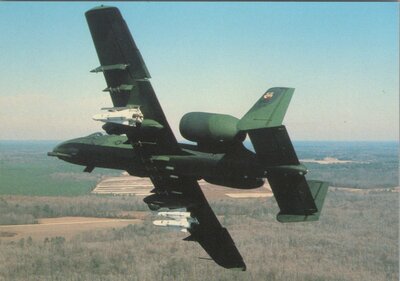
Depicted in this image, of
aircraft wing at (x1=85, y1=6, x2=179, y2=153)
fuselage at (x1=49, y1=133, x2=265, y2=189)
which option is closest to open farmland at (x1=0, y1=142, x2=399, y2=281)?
fuselage at (x1=49, y1=133, x2=265, y2=189)

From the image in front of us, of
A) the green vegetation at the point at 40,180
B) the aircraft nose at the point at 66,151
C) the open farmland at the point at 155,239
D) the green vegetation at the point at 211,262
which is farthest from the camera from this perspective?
the green vegetation at the point at 40,180

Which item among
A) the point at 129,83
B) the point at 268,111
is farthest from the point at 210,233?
the point at 268,111

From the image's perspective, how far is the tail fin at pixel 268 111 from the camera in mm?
21906

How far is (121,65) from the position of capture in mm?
23797

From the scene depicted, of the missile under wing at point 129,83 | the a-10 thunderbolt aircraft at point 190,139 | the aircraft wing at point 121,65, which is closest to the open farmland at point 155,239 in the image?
the a-10 thunderbolt aircraft at point 190,139

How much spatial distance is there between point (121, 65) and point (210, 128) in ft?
17.5

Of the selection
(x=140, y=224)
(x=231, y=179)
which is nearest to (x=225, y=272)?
(x=140, y=224)

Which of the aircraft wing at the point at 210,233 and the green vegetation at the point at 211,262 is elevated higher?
the aircraft wing at the point at 210,233

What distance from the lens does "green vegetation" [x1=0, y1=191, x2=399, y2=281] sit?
376ft

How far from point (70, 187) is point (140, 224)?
36557 mm

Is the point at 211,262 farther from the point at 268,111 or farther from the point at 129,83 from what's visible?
the point at 268,111

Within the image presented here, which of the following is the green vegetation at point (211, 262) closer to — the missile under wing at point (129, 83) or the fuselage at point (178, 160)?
the fuselage at point (178, 160)

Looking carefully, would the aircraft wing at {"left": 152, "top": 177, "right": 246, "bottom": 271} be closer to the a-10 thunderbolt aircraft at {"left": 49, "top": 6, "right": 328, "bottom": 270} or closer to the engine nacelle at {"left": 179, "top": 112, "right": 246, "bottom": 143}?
the a-10 thunderbolt aircraft at {"left": 49, "top": 6, "right": 328, "bottom": 270}

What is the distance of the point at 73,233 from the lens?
407 feet
